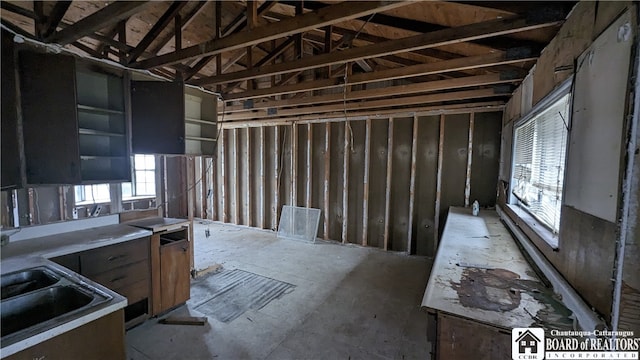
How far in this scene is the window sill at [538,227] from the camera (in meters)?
1.66

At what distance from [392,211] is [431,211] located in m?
0.64

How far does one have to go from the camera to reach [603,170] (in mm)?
1058

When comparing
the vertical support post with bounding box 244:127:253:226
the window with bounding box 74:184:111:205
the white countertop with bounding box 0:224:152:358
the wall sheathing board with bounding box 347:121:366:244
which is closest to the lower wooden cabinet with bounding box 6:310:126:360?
the white countertop with bounding box 0:224:152:358

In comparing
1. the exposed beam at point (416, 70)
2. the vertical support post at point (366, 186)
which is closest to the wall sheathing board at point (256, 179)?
the vertical support post at point (366, 186)

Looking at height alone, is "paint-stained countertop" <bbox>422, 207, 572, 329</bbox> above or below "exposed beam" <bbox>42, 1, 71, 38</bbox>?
below

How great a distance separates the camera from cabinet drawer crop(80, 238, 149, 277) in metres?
2.11

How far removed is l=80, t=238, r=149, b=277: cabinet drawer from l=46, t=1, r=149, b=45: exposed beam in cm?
167

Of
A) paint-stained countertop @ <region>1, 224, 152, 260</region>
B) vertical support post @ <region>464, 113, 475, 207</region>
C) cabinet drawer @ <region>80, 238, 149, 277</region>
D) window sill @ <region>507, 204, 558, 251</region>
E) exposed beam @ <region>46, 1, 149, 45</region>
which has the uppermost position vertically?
exposed beam @ <region>46, 1, 149, 45</region>

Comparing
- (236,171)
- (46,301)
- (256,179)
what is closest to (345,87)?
(46,301)

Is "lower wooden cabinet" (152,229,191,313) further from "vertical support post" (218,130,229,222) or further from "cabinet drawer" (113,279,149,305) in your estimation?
"vertical support post" (218,130,229,222)

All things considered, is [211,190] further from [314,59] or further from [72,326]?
[72,326]

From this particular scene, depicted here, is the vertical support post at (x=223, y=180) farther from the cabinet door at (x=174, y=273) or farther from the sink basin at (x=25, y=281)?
the sink basin at (x=25, y=281)

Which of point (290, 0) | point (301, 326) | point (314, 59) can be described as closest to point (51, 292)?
point (301, 326)

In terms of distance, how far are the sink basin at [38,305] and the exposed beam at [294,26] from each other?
184 centimetres
